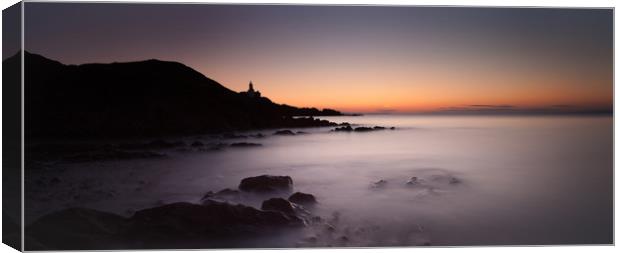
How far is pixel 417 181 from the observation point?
234 inches

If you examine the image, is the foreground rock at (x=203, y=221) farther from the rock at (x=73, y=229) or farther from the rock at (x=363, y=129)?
the rock at (x=363, y=129)

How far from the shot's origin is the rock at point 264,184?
5.76 meters

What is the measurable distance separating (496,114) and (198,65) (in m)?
2.47

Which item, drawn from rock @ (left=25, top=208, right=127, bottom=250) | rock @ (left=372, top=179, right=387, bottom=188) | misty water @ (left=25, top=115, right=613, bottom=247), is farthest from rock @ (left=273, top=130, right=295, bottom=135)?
rock @ (left=25, top=208, right=127, bottom=250)

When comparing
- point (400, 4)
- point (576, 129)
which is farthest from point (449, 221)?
point (400, 4)

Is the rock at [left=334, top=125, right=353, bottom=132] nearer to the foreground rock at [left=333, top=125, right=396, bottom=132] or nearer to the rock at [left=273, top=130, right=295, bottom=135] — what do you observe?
the foreground rock at [left=333, top=125, right=396, bottom=132]

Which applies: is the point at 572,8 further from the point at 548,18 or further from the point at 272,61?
the point at 272,61

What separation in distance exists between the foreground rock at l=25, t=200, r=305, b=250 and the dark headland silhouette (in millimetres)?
629

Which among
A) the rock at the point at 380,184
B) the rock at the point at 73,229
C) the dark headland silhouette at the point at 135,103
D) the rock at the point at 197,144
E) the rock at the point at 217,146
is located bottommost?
the rock at the point at 73,229

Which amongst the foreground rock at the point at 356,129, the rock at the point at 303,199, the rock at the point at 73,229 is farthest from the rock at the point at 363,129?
the rock at the point at 73,229

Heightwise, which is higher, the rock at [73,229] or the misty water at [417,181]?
the misty water at [417,181]

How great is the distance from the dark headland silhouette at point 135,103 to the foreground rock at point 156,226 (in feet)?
2.06

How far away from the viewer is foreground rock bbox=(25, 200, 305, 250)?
5707mm

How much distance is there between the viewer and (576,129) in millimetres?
6207
